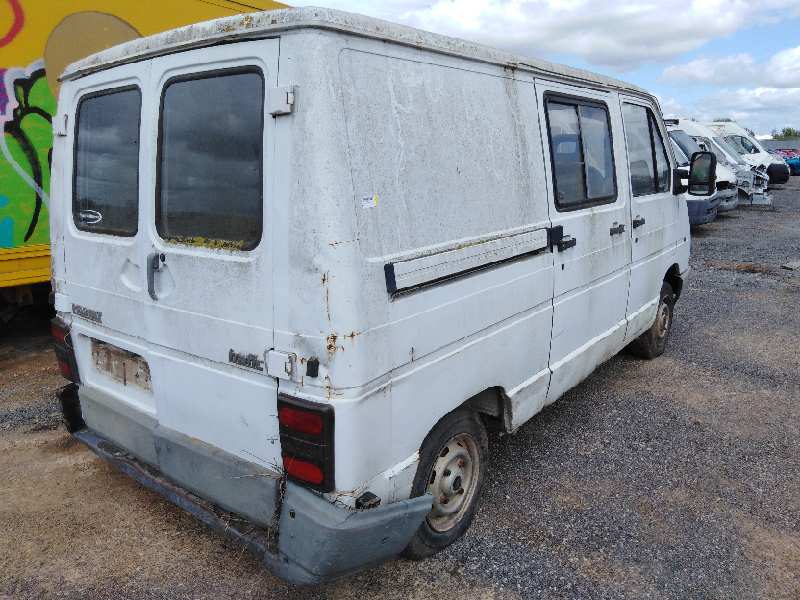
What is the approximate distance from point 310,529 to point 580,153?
2.54 meters

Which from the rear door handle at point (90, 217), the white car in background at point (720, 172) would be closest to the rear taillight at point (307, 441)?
the rear door handle at point (90, 217)

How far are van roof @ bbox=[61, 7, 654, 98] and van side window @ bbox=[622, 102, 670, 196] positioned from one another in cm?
145

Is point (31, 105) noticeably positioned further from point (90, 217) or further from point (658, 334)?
point (658, 334)

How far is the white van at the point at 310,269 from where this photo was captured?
6.72 ft

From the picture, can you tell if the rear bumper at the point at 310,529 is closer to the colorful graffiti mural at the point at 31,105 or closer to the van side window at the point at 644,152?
the van side window at the point at 644,152

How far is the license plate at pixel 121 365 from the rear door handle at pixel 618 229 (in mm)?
2815

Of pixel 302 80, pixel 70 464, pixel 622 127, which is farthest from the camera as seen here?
pixel 622 127

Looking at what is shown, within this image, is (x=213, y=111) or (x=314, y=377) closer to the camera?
(x=314, y=377)

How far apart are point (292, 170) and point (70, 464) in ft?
8.78

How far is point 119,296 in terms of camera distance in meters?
2.66

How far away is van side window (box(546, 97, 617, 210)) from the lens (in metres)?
3.26

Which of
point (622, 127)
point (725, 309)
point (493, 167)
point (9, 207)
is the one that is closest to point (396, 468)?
point (493, 167)

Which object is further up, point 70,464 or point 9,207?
point 9,207

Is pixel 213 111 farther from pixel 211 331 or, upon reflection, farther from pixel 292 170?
pixel 211 331
